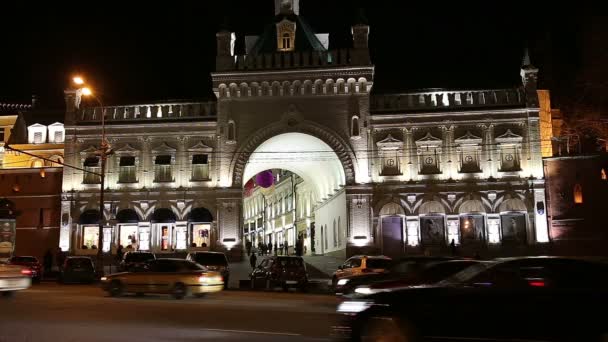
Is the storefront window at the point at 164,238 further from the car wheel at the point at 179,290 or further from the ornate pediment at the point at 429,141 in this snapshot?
the car wheel at the point at 179,290

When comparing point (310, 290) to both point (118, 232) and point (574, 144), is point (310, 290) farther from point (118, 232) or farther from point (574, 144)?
point (574, 144)

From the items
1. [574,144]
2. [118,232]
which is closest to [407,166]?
[574,144]

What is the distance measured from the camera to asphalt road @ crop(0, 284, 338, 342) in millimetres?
11586

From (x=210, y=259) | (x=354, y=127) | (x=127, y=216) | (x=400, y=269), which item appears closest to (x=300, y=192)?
(x=354, y=127)

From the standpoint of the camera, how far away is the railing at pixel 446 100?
45.4 m

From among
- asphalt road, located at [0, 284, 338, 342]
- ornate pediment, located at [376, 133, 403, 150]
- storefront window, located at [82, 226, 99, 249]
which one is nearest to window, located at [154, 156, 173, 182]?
storefront window, located at [82, 226, 99, 249]

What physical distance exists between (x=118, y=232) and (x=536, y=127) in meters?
31.2

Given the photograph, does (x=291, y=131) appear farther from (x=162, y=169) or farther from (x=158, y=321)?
(x=158, y=321)

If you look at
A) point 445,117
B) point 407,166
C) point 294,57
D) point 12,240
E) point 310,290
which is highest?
point 294,57

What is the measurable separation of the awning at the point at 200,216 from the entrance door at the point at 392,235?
12.6 meters

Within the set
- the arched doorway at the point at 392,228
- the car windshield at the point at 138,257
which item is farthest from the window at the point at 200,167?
the arched doorway at the point at 392,228

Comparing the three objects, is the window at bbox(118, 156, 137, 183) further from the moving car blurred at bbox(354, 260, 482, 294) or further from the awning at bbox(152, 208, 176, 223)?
the moving car blurred at bbox(354, 260, 482, 294)

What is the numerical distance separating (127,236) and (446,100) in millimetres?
25606

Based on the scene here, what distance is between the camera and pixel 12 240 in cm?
4797
